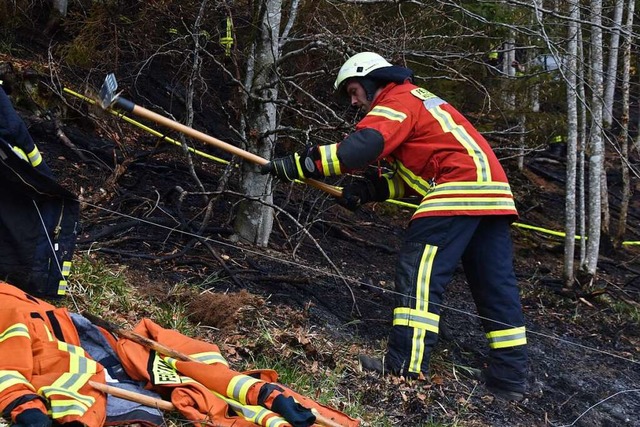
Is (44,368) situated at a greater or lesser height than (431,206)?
lesser

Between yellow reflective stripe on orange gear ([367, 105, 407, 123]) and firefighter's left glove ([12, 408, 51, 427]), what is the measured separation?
8.42 ft

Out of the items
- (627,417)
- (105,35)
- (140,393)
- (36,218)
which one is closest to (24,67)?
(105,35)

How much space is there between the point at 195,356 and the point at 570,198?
5.10 metres

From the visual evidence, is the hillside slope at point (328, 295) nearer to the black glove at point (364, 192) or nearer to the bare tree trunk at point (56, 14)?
the black glove at point (364, 192)

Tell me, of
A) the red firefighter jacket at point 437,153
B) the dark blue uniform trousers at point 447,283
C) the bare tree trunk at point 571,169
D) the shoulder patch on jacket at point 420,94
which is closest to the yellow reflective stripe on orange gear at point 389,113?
the red firefighter jacket at point 437,153

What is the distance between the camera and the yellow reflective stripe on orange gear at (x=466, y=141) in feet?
15.1

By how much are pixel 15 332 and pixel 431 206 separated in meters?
2.47

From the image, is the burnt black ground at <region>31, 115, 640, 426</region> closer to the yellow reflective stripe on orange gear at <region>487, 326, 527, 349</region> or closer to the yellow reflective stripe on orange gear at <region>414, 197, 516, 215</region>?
the yellow reflective stripe on orange gear at <region>487, 326, 527, 349</region>

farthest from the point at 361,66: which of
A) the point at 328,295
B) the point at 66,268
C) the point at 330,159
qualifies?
the point at 66,268

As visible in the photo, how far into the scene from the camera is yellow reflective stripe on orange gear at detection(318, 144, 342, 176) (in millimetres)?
4492

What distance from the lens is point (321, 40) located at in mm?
6215

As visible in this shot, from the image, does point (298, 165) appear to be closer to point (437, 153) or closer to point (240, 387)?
point (437, 153)

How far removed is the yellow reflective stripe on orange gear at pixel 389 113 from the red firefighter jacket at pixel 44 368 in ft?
7.06

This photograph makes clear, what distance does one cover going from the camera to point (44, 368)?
3.21m
